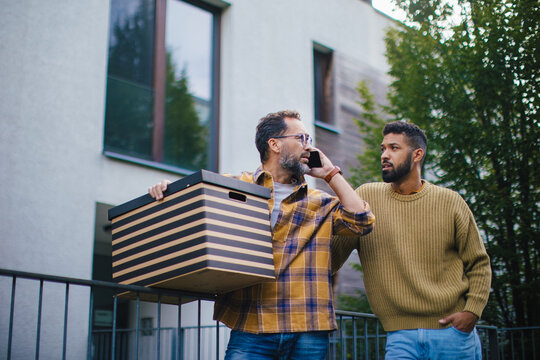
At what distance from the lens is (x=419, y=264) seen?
10.5 feet

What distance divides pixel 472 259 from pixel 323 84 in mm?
8057

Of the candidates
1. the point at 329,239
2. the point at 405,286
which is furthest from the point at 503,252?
the point at 329,239

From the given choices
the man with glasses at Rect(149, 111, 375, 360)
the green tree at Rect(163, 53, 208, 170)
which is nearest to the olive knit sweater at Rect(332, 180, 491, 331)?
the man with glasses at Rect(149, 111, 375, 360)

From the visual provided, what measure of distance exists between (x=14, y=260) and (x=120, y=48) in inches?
120

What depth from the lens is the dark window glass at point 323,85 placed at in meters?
10.8

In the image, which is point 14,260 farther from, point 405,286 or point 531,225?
point 531,225

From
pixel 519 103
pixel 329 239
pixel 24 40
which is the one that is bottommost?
pixel 329 239

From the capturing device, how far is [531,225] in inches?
267

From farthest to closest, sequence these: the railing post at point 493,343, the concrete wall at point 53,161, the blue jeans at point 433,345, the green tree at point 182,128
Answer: the green tree at point 182,128 → the concrete wall at point 53,161 → the railing post at point 493,343 → the blue jeans at point 433,345

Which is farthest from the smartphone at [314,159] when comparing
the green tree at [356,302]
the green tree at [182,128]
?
the green tree at [356,302]

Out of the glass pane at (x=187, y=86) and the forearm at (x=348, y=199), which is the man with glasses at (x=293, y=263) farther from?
the glass pane at (x=187, y=86)

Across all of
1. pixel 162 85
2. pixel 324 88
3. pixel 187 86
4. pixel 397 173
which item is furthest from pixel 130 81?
pixel 397 173

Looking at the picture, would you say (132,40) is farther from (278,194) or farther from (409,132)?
(278,194)

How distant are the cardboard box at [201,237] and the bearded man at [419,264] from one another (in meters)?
0.73
